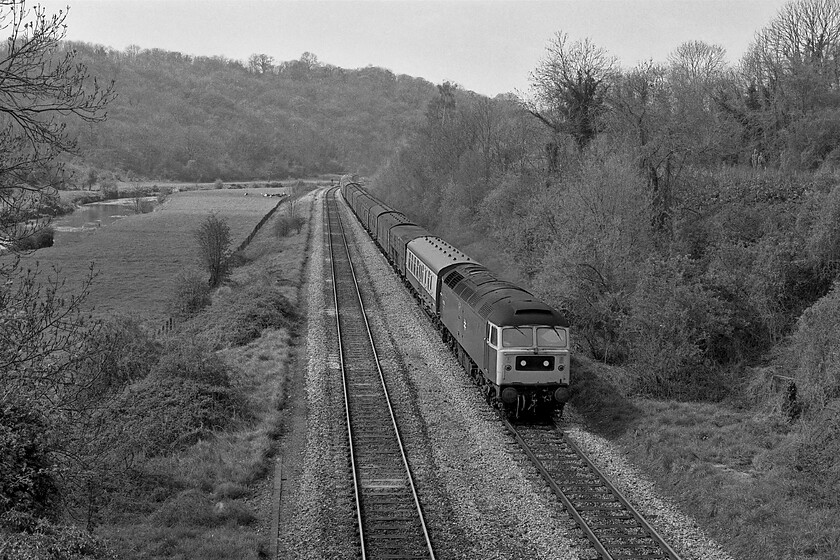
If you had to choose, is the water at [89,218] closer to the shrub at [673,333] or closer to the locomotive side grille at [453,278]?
the locomotive side grille at [453,278]

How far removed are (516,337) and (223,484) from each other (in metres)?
7.74

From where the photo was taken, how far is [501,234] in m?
40.1

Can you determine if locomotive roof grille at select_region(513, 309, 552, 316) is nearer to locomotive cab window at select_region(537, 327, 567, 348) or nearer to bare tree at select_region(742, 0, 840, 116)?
locomotive cab window at select_region(537, 327, 567, 348)

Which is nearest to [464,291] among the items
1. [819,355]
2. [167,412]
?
[167,412]

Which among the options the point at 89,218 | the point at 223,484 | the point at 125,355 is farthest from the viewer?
the point at 89,218

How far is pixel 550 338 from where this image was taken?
59.7 feet

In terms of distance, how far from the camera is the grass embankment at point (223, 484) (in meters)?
12.3

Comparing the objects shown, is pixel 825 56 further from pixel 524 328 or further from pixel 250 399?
pixel 250 399

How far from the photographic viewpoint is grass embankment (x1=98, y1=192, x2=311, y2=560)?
12.3 m

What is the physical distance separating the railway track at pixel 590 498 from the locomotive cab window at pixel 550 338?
6.90ft

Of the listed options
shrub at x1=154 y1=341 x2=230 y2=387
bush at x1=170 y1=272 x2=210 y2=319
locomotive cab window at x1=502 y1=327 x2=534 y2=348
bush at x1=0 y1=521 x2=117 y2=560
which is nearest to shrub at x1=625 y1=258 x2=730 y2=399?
locomotive cab window at x1=502 y1=327 x2=534 y2=348

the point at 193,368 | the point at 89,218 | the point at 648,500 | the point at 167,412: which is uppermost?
the point at 89,218

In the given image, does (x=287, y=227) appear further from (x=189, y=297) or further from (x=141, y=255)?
(x=189, y=297)

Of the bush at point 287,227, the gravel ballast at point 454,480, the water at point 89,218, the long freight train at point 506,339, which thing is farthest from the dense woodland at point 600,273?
the water at point 89,218
